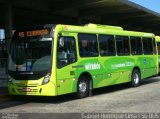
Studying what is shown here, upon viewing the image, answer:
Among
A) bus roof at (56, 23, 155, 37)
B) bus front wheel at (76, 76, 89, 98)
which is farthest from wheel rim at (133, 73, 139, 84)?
bus front wheel at (76, 76, 89, 98)

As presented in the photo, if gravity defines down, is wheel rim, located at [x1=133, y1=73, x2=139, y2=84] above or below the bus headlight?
below

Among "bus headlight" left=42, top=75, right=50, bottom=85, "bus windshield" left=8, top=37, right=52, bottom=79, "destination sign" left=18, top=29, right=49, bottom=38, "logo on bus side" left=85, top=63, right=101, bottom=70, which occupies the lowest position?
"bus headlight" left=42, top=75, right=50, bottom=85

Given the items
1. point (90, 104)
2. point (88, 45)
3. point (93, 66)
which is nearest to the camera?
point (90, 104)

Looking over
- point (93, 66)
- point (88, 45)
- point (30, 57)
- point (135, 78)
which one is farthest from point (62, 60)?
point (135, 78)

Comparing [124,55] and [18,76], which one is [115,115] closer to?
[18,76]

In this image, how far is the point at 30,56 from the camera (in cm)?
1509

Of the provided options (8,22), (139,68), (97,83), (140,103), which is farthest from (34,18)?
(140,103)

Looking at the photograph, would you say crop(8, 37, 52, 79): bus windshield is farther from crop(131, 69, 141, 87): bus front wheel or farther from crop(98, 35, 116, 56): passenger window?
crop(131, 69, 141, 87): bus front wheel

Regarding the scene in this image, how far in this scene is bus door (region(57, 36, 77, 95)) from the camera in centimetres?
1477

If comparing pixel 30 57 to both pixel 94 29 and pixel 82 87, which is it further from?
pixel 94 29

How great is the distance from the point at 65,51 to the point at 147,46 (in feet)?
26.3

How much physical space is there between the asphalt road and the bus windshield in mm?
1155

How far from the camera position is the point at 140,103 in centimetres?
1391

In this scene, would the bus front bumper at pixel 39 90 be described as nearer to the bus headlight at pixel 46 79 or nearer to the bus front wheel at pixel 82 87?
the bus headlight at pixel 46 79
